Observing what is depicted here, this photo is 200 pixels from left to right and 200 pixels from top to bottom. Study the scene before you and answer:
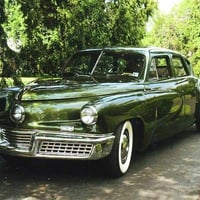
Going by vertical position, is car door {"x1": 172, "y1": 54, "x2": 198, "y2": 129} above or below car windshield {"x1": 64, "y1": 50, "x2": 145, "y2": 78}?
below

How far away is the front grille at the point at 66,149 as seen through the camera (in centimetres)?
518

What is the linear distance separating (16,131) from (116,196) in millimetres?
1380

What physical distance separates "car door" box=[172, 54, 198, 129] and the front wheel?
2023 millimetres

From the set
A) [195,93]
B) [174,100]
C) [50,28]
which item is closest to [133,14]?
[50,28]

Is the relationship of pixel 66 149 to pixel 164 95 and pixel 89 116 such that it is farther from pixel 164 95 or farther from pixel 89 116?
pixel 164 95

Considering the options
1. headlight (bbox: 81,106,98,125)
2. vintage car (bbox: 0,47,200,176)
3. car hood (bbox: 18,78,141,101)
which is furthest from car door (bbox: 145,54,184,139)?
headlight (bbox: 81,106,98,125)

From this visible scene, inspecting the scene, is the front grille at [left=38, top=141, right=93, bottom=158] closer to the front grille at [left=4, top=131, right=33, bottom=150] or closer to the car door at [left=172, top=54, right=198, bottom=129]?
the front grille at [left=4, top=131, right=33, bottom=150]

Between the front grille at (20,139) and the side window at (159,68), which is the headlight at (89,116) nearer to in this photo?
the front grille at (20,139)

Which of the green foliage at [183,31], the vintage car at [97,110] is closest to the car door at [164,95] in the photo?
the vintage car at [97,110]

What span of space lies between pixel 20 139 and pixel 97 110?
0.92m

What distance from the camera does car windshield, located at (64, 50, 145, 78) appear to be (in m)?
6.77

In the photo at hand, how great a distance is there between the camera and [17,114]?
17.8 ft

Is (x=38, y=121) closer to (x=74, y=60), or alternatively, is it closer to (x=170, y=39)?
(x=74, y=60)

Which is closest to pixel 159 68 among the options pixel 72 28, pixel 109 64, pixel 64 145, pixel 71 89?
pixel 109 64
